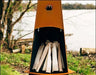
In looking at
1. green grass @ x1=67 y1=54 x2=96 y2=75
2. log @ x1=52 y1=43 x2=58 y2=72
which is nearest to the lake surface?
green grass @ x1=67 y1=54 x2=96 y2=75

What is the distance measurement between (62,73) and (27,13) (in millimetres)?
3501

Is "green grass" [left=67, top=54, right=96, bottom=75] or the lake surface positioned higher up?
the lake surface

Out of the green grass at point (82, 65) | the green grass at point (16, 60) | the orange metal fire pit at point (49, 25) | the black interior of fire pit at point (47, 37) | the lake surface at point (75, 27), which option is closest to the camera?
the orange metal fire pit at point (49, 25)

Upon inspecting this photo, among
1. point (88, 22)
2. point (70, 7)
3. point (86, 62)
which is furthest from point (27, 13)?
point (88, 22)

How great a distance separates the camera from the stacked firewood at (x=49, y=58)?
12.5 ft

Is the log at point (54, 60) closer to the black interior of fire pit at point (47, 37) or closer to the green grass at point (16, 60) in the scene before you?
the black interior of fire pit at point (47, 37)

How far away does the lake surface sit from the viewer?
7.15 metres

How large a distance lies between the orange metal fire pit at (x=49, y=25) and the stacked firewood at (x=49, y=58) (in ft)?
0.20

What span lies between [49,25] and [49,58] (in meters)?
0.53

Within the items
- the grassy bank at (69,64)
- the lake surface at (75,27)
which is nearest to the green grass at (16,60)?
the grassy bank at (69,64)

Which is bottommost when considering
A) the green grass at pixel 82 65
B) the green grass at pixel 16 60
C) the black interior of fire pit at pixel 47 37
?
the green grass at pixel 82 65

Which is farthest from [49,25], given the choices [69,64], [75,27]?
[75,27]

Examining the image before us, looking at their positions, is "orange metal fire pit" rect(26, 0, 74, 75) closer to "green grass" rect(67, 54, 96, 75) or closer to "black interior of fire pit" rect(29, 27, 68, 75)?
"black interior of fire pit" rect(29, 27, 68, 75)

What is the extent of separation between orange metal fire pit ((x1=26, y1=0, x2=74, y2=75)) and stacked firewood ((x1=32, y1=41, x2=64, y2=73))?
0.06 m
